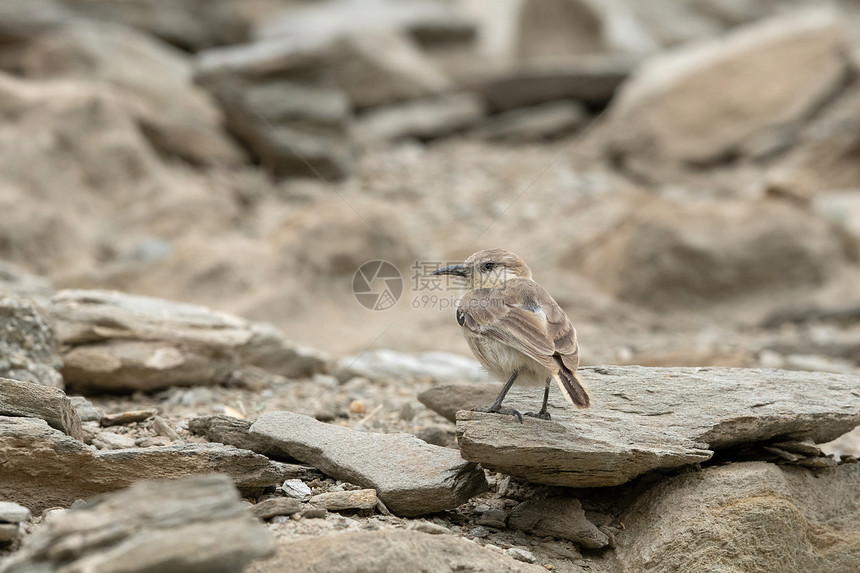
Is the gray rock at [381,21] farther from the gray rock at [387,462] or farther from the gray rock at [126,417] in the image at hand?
the gray rock at [387,462]

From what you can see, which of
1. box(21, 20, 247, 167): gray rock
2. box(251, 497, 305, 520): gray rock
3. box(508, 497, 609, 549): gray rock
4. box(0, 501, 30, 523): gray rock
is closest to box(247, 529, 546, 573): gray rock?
box(251, 497, 305, 520): gray rock

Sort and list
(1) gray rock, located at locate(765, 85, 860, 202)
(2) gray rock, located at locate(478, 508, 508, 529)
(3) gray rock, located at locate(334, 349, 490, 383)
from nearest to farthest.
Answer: (2) gray rock, located at locate(478, 508, 508, 529) < (3) gray rock, located at locate(334, 349, 490, 383) < (1) gray rock, located at locate(765, 85, 860, 202)

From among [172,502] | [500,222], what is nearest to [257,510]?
[172,502]

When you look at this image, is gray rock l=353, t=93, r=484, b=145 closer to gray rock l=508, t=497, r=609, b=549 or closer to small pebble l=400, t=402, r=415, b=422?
small pebble l=400, t=402, r=415, b=422

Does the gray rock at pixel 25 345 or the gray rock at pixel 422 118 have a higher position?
the gray rock at pixel 422 118

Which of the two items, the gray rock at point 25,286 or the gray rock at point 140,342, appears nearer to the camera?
the gray rock at point 140,342

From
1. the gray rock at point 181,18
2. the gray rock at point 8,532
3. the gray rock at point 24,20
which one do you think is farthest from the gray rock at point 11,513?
the gray rock at point 181,18

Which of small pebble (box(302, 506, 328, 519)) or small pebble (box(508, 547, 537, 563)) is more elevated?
small pebble (box(302, 506, 328, 519))
